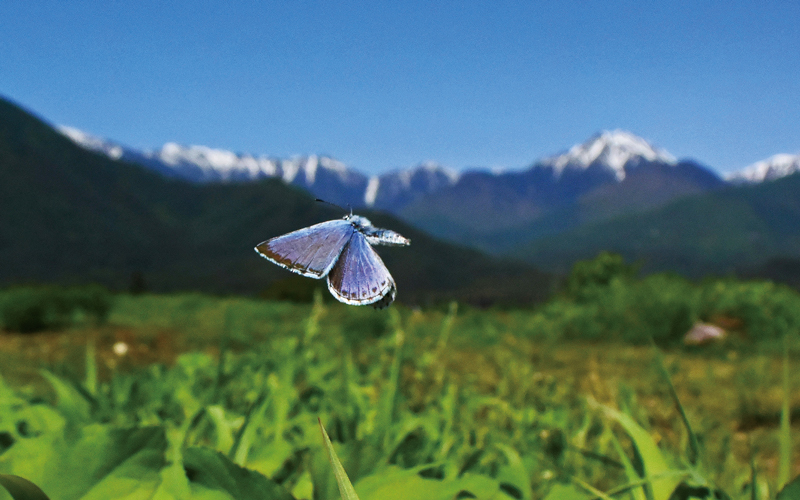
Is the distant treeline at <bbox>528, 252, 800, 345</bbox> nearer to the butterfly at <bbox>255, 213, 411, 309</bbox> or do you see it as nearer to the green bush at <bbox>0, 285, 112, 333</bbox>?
the green bush at <bbox>0, 285, 112, 333</bbox>

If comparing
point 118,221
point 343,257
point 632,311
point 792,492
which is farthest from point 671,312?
point 118,221

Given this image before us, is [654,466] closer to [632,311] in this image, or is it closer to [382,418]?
[382,418]

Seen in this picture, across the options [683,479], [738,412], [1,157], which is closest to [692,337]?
[738,412]

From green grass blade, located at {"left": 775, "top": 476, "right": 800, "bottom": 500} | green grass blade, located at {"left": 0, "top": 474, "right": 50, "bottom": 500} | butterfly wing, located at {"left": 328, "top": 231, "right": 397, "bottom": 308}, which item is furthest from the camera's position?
green grass blade, located at {"left": 775, "top": 476, "right": 800, "bottom": 500}

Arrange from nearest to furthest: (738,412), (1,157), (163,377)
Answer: (163,377)
(738,412)
(1,157)

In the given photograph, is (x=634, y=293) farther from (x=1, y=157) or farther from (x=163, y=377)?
(x=1, y=157)

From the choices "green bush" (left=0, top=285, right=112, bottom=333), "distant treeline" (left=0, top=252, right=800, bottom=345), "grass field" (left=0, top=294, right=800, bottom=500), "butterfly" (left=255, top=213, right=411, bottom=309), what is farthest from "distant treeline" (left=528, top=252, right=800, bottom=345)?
"butterfly" (left=255, top=213, right=411, bottom=309)

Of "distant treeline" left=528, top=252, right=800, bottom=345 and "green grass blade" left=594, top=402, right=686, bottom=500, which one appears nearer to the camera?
"green grass blade" left=594, top=402, right=686, bottom=500
